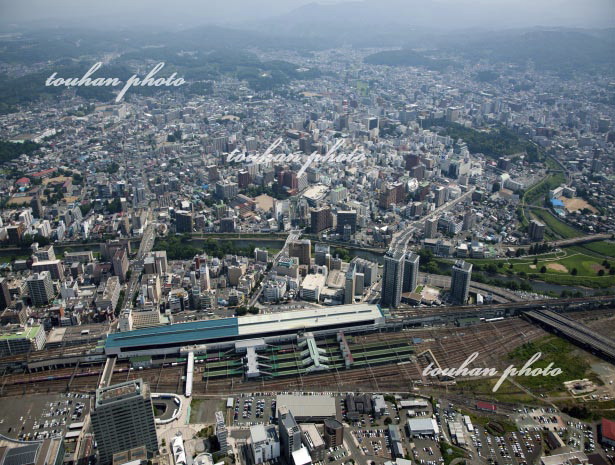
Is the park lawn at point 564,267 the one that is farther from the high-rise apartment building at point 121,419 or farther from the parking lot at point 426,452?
the high-rise apartment building at point 121,419

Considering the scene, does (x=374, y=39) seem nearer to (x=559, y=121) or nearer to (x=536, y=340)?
(x=559, y=121)

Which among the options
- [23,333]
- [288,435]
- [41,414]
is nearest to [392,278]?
[288,435]

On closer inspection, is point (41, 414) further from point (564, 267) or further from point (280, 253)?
point (564, 267)

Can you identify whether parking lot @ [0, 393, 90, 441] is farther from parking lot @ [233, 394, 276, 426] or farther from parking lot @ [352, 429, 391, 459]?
parking lot @ [352, 429, 391, 459]

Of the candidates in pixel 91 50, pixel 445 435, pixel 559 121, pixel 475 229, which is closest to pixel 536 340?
pixel 445 435

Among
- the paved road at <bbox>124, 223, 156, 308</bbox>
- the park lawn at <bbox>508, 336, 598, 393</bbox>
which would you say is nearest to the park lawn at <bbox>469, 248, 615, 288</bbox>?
the park lawn at <bbox>508, 336, 598, 393</bbox>

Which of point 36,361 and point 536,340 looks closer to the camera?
point 36,361
